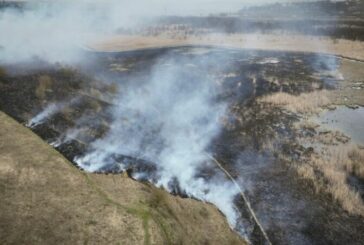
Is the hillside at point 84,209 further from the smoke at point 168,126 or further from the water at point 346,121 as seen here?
the water at point 346,121

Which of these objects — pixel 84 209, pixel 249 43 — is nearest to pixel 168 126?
pixel 84 209

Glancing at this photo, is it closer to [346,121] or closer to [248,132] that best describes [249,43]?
[346,121]

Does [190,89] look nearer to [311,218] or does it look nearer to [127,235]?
[311,218]

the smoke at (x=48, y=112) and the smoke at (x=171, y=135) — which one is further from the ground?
the smoke at (x=48, y=112)

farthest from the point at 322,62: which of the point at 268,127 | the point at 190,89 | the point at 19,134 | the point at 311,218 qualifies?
the point at 19,134

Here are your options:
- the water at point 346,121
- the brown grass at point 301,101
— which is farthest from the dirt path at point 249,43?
the water at point 346,121

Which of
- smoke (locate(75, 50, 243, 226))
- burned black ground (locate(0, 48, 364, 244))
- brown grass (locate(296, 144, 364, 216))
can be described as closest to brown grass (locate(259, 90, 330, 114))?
burned black ground (locate(0, 48, 364, 244))

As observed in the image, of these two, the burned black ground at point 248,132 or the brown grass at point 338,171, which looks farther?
the brown grass at point 338,171
